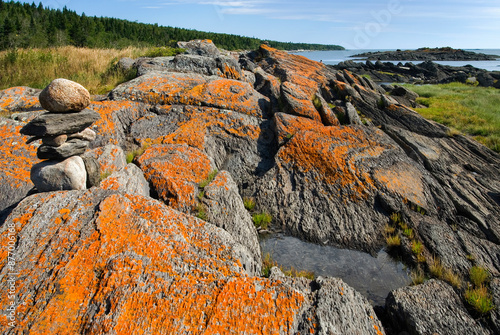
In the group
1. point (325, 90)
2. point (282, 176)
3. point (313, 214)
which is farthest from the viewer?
point (325, 90)

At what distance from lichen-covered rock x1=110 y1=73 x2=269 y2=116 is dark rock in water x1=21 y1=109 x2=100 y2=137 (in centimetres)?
482

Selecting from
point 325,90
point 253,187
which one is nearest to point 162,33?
point 325,90

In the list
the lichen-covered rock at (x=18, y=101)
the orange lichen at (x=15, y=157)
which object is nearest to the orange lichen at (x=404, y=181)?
the orange lichen at (x=15, y=157)

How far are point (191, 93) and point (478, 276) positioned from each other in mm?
10480

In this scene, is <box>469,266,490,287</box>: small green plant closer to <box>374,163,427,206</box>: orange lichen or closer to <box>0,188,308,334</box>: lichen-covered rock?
<box>374,163,427,206</box>: orange lichen

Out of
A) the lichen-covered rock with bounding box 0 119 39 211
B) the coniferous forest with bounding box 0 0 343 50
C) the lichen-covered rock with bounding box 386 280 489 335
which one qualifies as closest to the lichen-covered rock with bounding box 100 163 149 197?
the lichen-covered rock with bounding box 0 119 39 211

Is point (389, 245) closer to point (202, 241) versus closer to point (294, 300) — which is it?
point (294, 300)

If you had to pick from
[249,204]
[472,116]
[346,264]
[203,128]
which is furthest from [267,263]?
[472,116]

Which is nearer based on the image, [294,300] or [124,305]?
[124,305]

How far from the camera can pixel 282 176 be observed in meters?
8.68

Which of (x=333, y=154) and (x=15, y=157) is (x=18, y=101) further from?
(x=333, y=154)

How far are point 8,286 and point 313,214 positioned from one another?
6608 millimetres

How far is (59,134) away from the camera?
5594mm

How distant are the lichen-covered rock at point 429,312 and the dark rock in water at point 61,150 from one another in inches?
281
